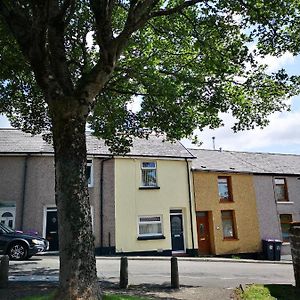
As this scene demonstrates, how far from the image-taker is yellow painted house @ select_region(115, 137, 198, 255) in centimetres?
2136

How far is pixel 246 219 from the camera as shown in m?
24.5

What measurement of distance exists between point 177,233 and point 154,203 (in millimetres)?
2685

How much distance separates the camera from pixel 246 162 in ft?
91.5

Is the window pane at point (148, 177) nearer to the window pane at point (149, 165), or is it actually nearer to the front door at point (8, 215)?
the window pane at point (149, 165)

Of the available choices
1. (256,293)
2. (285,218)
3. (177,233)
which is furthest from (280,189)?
(256,293)

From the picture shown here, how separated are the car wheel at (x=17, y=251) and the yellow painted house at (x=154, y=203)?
21.2ft

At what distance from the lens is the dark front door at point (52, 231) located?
20094 mm

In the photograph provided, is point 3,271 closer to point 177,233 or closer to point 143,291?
point 143,291

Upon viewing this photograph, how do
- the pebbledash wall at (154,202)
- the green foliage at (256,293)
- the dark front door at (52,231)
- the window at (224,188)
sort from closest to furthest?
the green foliage at (256,293)
the dark front door at (52,231)
the pebbledash wall at (154,202)
the window at (224,188)

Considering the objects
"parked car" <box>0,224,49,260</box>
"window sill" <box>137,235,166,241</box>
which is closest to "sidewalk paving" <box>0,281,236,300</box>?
"parked car" <box>0,224,49,260</box>

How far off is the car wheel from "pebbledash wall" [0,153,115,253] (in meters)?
4.29

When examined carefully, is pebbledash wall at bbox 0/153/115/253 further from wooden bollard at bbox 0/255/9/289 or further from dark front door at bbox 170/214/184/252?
wooden bollard at bbox 0/255/9/289

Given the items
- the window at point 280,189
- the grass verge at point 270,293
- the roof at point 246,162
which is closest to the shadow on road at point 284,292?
the grass verge at point 270,293

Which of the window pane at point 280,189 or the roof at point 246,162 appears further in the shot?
the window pane at point 280,189
